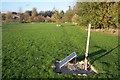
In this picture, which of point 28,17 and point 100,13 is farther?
point 28,17

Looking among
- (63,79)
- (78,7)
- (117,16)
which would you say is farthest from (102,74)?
(78,7)

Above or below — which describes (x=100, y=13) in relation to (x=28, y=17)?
below

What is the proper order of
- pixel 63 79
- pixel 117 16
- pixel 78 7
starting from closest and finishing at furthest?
pixel 63 79, pixel 117 16, pixel 78 7

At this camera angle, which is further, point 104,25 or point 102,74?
point 104,25

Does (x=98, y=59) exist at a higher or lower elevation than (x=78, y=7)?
lower

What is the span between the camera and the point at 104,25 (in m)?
37.8

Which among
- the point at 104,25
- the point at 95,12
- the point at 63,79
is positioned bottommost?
the point at 63,79

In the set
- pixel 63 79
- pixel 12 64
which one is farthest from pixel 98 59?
pixel 12 64

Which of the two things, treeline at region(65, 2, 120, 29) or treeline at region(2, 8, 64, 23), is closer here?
treeline at region(65, 2, 120, 29)

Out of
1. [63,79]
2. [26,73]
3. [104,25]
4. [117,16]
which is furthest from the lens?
[104,25]

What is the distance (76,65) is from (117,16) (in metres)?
26.4

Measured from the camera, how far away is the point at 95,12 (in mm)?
39188

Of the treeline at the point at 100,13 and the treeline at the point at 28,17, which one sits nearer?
the treeline at the point at 100,13

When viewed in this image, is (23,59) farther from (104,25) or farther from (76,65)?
(104,25)
